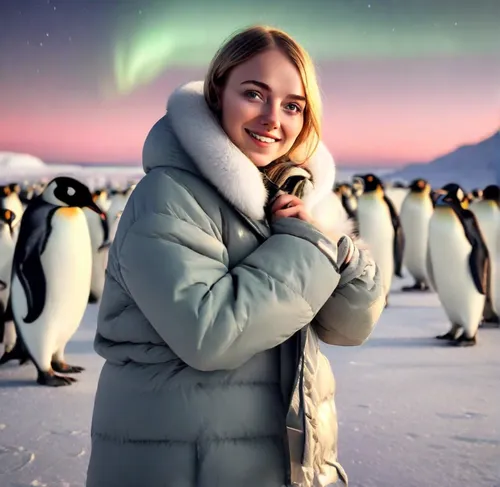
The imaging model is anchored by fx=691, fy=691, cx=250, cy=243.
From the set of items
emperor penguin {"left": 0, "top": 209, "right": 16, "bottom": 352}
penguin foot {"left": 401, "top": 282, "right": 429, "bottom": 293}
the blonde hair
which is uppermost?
the blonde hair

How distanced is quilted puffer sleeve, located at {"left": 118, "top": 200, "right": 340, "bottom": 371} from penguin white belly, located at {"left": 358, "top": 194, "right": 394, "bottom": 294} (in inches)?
145

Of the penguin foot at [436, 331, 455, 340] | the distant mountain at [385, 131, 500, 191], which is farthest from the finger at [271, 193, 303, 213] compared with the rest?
the distant mountain at [385, 131, 500, 191]

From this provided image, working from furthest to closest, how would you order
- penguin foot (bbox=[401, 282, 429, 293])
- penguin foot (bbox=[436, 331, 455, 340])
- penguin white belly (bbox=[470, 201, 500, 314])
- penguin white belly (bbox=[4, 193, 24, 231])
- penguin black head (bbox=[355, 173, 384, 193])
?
1. penguin foot (bbox=[401, 282, 429, 293])
2. penguin white belly (bbox=[4, 193, 24, 231])
3. penguin black head (bbox=[355, 173, 384, 193])
4. penguin white belly (bbox=[470, 201, 500, 314])
5. penguin foot (bbox=[436, 331, 455, 340])

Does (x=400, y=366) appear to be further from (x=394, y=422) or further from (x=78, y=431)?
(x=78, y=431)

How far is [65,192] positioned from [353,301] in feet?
7.28

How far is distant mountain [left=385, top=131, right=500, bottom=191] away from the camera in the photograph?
51.4ft

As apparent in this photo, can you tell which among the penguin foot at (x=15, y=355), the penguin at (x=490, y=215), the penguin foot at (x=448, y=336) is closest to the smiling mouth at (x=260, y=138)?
the penguin foot at (x=15, y=355)

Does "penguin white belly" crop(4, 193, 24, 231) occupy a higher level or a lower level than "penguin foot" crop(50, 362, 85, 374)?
higher

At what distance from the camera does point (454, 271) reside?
3.25m

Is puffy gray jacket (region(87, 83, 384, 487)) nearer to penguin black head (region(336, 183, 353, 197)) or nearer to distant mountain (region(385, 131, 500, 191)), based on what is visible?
penguin black head (region(336, 183, 353, 197))

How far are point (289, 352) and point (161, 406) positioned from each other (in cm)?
13

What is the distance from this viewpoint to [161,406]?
647 mm

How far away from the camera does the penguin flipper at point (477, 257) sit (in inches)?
125

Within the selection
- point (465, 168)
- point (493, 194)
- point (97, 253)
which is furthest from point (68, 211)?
point (465, 168)
